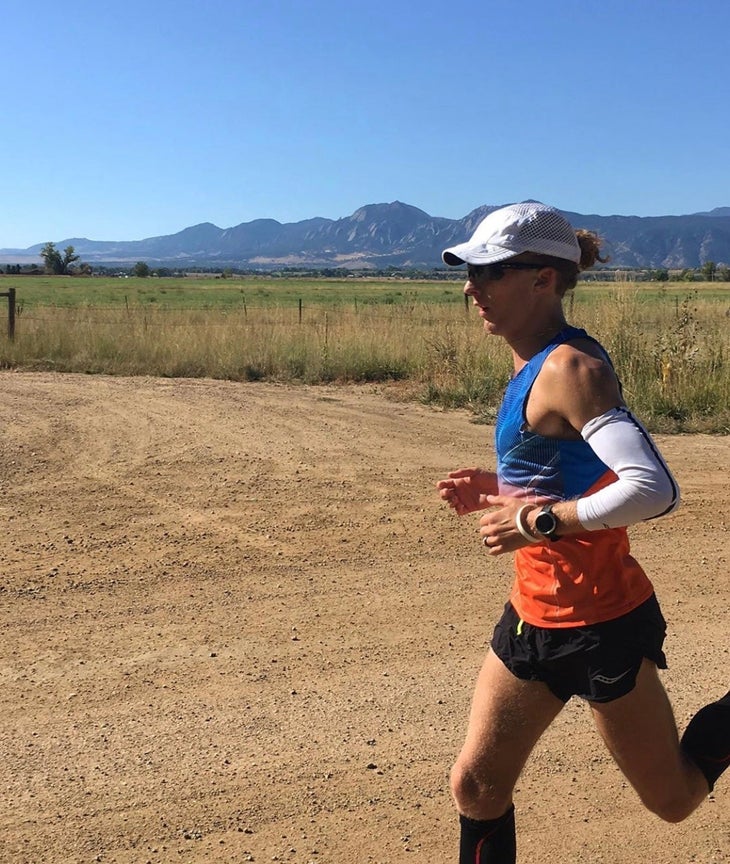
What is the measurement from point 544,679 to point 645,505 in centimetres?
54

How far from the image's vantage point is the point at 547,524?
2.14 m

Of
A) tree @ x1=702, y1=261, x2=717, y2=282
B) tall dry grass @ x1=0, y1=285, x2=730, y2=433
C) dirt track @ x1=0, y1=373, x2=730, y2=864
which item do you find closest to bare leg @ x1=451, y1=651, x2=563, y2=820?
dirt track @ x1=0, y1=373, x2=730, y2=864

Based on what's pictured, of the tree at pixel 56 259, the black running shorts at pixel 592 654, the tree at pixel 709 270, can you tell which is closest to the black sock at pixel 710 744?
the black running shorts at pixel 592 654

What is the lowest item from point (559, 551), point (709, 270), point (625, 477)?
point (559, 551)

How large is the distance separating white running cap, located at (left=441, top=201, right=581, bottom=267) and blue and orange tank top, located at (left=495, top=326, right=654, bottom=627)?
0.20m

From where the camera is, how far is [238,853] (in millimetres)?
2939

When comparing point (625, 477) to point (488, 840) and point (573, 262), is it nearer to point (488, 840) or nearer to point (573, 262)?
point (573, 262)

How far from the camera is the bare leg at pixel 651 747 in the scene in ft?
7.32

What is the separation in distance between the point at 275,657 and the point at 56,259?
138 metres

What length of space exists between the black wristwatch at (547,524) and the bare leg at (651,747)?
0.41 meters

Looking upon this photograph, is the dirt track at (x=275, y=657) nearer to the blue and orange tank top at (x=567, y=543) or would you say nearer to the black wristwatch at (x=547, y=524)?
the blue and orange tank top at (x=567, y=543)

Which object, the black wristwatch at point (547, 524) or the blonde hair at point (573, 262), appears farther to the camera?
the blonde hair at point (573, 262)

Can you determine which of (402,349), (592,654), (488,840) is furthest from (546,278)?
(402,349)

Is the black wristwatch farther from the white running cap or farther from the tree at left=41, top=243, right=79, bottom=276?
the tree at left=41, top=243, right=79, bottom=276
